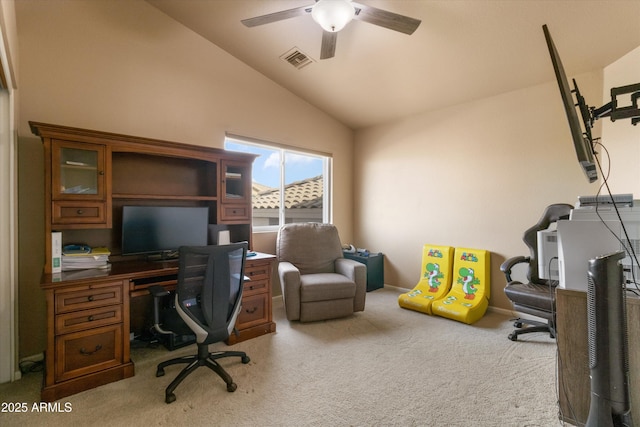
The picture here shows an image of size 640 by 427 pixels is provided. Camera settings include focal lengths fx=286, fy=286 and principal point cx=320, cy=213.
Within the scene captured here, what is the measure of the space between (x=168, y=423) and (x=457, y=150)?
385 centimetres

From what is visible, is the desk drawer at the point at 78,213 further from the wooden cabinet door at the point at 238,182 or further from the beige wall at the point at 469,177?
the beige wall at the point at 469,177

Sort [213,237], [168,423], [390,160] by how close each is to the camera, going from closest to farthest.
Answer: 1. [168,423]
2. [213,237]
3. [390,160]

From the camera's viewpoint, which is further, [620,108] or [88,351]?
[88,351]

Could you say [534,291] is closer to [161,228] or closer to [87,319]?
[161,228]

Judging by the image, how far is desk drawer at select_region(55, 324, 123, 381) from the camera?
1.87m

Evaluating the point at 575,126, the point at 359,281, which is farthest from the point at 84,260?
the point at 575,126

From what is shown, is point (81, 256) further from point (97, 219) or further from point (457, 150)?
point (457, 150)

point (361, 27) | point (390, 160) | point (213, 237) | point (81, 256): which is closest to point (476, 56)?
point (361, 27)

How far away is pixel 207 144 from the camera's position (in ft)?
10.4

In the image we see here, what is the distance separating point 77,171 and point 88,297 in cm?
96

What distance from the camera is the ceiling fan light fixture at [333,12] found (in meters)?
1.90

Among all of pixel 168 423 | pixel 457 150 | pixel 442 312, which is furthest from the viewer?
pixel 457 150

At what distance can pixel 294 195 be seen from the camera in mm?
4215

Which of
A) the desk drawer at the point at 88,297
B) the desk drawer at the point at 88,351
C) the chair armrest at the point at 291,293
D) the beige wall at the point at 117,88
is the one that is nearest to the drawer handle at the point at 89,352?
the desk drawer at the point at 88,351
